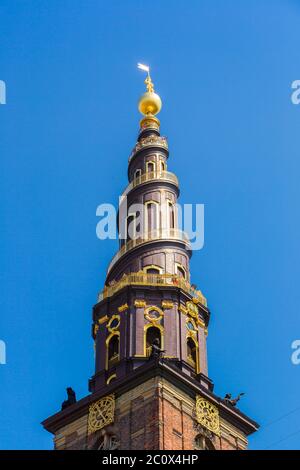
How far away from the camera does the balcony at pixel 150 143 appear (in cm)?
7888

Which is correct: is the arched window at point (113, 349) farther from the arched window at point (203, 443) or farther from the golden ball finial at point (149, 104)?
the golden ball finial at point (149, 104)

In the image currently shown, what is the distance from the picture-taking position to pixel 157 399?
2285 inches

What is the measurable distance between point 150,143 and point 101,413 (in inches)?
991

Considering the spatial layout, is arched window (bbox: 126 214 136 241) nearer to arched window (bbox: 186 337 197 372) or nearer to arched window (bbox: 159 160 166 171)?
arched window (bbox: 159 160 166 171)

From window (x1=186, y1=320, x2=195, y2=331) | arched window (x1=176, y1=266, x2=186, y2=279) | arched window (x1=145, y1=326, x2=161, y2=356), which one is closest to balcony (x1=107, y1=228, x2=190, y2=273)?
arched window (x1=176, y1=266, x2=186, y2=279)

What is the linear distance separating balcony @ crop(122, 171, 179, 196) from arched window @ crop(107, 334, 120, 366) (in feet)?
46.0

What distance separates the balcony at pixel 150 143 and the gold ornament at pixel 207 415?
2394 cm

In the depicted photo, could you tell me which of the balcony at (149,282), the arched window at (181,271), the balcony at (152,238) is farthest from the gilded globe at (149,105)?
the balcony at (149,282)

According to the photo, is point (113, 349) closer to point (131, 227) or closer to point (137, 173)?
point (131, 227)

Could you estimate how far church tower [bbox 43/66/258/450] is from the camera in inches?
2304

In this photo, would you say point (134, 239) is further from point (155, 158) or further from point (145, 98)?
point (145, 98)

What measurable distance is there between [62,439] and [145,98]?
31632mm

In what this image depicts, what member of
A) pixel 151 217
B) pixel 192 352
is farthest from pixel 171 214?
pixel 192 352

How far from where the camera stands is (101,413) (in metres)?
59.9
